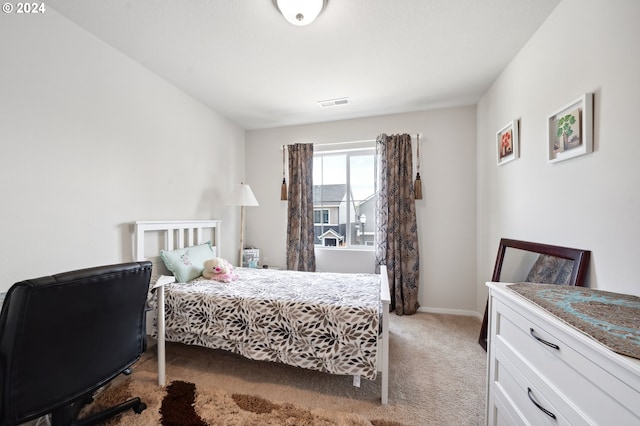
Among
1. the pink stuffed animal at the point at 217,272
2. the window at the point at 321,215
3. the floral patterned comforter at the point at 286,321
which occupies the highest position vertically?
the window at the point at 321,215

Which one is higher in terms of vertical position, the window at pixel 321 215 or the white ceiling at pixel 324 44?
the white ceiling at pixel 324 44

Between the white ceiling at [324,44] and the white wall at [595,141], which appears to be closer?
the white wall at [595,141]

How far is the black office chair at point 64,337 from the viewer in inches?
35.2

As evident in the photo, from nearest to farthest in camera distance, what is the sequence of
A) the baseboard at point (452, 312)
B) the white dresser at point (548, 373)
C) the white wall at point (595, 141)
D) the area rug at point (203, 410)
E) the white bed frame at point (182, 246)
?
the white dresser at point (548, 373) → the white wall at point (595, 141) → the area rug at point (203, 410) → the white bed frame at point (182, 246) → the baseboard at point (452, 312)

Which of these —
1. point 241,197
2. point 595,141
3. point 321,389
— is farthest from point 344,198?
point 595,141

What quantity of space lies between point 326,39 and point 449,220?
2521mm

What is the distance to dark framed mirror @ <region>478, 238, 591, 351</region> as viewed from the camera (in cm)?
139

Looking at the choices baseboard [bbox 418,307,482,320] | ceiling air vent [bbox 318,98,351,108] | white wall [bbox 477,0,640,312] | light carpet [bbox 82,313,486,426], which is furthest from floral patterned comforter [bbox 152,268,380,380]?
ceiling air vent [bbox 318,98,351,108]

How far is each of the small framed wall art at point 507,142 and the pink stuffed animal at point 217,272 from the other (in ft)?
9.50

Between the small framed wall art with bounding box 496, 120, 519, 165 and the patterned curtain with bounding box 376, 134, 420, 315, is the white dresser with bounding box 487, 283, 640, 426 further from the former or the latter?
the patterned curtain with bounding box 376, 134, 420, 315

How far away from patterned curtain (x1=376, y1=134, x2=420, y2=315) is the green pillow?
84.9 inches

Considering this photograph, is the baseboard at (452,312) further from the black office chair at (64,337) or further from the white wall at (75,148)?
the white wall at (75,148)

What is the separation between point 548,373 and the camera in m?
0.86

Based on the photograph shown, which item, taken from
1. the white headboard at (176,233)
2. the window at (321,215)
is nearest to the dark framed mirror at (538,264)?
the window at (321,215)
